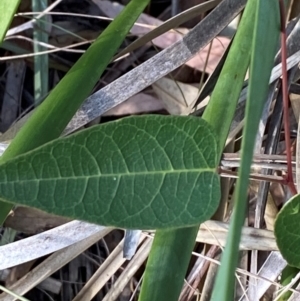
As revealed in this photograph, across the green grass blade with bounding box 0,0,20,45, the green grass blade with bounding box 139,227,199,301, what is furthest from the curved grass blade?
the green grass blade with bounding box 139,227,199,301

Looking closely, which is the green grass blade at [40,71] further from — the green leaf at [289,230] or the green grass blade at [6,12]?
the green leaf at [289,230]

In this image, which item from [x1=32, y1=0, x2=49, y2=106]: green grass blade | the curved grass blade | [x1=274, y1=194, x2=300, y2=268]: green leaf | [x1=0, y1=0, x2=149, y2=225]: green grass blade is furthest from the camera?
[x1=32, y1=0, x2=49, y2=106]: green grass blade

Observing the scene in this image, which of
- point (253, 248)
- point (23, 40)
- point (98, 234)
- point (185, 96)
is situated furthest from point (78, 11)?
point (253, 248)

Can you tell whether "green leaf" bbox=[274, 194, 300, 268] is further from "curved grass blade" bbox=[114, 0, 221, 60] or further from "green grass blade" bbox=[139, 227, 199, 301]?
"curved grass blade" bbox=[114, 0, 221, 60]

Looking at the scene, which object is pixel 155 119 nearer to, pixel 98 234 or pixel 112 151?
pixel 112 151

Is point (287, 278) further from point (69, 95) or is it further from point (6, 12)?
point (6, 12)

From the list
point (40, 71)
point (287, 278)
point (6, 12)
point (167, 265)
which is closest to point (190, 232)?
point (167, 265)
